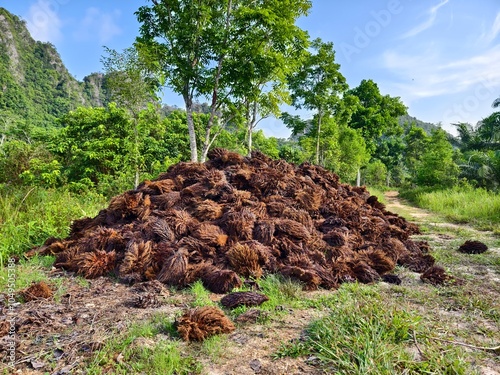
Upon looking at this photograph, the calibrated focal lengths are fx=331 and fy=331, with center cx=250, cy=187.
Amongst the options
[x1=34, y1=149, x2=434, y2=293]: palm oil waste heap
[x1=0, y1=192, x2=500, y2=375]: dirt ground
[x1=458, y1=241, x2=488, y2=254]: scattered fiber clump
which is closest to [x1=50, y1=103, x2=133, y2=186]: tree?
[x1=34, y1=149, x2=434, y2=293]: palm oil waste heap

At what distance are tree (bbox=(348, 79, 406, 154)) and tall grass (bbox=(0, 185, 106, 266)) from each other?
22.6m

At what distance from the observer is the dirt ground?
1.88 metres

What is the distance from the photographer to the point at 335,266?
348 cm

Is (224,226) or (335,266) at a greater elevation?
(224,226)

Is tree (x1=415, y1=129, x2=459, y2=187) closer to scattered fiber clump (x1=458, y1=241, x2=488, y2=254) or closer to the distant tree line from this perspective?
the distant tree line

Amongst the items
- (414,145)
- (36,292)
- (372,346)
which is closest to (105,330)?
(36,292)

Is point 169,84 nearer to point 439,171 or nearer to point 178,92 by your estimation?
point 178,92

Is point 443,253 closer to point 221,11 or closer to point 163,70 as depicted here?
point 163,70

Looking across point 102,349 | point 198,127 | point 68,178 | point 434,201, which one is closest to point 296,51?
point 198,127

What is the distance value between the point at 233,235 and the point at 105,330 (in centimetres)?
170

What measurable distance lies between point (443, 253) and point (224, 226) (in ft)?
10.4

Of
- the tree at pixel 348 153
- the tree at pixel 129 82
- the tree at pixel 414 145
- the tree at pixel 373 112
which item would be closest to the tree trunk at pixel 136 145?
the tree at pixel 129 82

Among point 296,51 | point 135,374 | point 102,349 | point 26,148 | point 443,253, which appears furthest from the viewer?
point 296,51

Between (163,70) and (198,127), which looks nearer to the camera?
(163,70)
